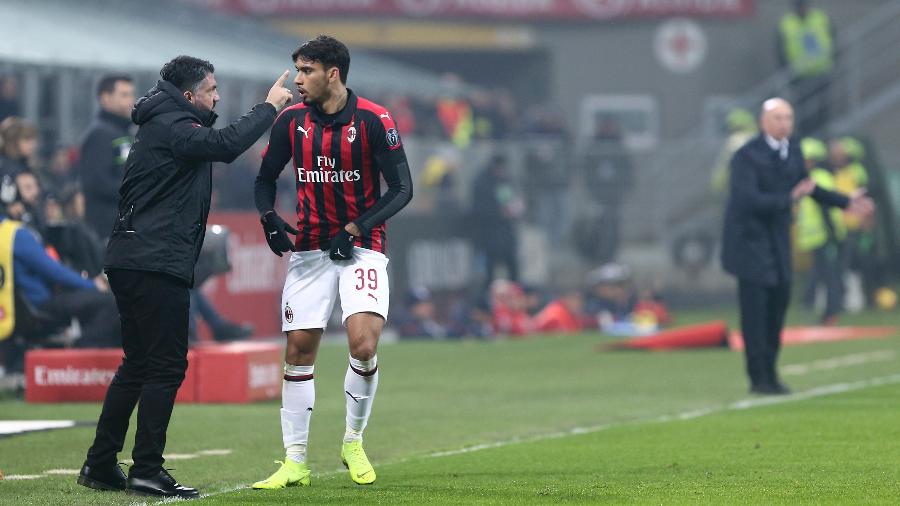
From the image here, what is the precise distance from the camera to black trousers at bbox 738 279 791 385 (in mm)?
15039

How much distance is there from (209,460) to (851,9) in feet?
90.0

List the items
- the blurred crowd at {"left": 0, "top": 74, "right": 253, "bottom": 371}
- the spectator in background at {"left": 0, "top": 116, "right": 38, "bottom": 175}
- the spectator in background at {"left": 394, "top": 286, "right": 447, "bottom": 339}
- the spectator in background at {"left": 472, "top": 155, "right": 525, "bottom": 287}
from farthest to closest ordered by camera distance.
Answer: the spectator in background at {"left": 472, "top": 155, "right": 525, "bottom": 287}
the spectator in background at {"left": 394, "top": 286, "right": 447, "bottom": 339}
the spectator in background at {"left": 0, "top": 116, "right": 38, "bottom": 175}
the blurred crowd at {"left": 0, "top": 74, "right": 253, "bottom": 371}

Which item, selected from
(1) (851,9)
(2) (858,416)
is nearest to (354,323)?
(2) (858,416)

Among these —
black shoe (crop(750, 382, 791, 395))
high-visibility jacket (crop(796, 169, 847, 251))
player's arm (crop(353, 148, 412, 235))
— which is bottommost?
black shoe (crop(750, 382, 791, 395))

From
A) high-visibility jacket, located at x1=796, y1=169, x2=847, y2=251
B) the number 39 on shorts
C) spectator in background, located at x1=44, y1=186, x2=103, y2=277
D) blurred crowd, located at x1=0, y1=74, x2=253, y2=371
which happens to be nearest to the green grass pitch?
the number 39 on shorts

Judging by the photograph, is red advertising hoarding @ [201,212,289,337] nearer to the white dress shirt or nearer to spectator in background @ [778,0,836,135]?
the white dress shirt

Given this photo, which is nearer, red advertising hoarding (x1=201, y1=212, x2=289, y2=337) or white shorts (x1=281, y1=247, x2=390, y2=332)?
white shorts (x1=281, y1=247, x2=390, y2=332)

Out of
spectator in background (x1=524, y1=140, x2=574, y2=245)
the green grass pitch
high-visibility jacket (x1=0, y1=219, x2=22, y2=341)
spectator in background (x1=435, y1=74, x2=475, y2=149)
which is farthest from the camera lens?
spectator in background (x1=435, y1=74, x2=475, y2=149)

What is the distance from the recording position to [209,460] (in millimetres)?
10758

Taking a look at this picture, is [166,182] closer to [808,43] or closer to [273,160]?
[273,160]

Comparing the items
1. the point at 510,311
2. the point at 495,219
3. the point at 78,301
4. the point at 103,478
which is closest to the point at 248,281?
the point at 510,311

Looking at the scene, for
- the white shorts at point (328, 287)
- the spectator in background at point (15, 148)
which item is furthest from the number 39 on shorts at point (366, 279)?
the spectator in background at point (15, 148)

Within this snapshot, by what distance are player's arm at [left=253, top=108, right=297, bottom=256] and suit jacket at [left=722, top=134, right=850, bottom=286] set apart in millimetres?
5986

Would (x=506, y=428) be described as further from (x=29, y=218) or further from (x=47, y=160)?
(x=47, y=160)
